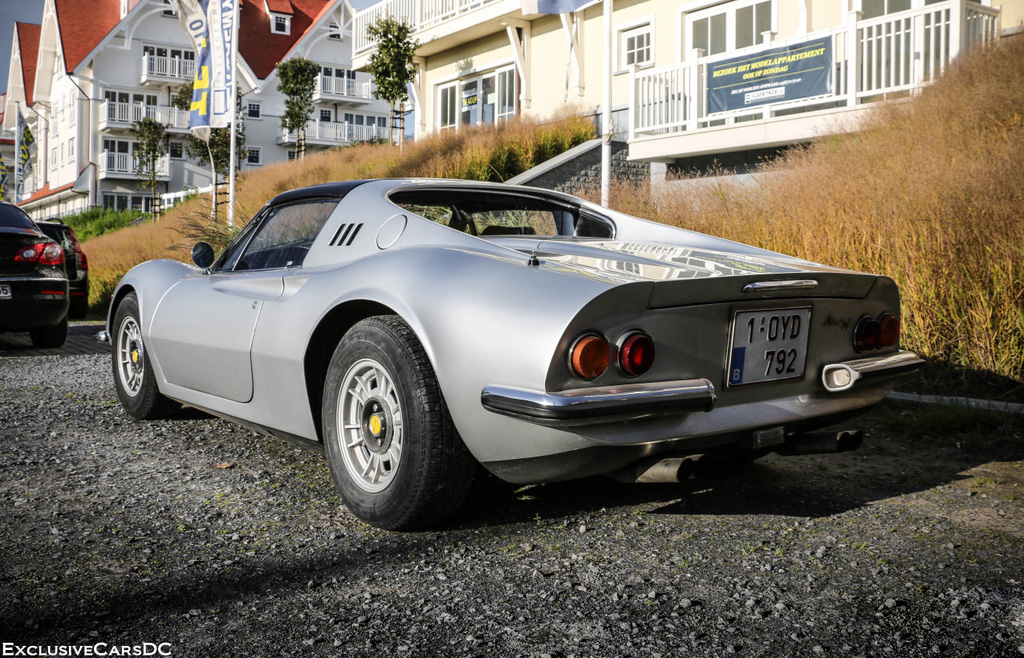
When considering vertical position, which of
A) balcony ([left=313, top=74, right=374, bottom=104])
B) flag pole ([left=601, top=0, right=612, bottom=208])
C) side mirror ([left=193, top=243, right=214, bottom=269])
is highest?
balcony ([left=313, top=74, right=374, bottom=104])

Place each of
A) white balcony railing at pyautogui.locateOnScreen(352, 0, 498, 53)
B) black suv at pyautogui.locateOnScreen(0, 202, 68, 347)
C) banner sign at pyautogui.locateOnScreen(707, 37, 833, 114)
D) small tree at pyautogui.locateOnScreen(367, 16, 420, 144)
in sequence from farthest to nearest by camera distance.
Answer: small tree at pyautogui.locateOnScreen(367, 16, 420, 144)
white balcony railing at pyautogui.locateOnScreen(352, 0, 498, 53)
banner sign at pyautogui.locateOnScreen(707, 37, 833, 114)
black suv at pyautogui.locateOnScreen(0, 202, 68, 347)

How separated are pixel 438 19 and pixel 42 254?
1641 cm

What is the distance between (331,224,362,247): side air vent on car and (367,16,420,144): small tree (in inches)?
811

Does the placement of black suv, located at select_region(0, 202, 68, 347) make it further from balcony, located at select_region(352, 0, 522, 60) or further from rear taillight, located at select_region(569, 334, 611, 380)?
balcony, located at select_region(352, 0, 522, 60)

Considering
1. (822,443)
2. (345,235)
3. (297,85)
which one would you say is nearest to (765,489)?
(822,443)

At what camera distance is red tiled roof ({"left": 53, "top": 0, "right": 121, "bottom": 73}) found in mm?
43531

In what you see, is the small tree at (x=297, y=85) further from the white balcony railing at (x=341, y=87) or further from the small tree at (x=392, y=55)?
the small tree at (x=392, y=55)

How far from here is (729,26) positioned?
1625 centimetres

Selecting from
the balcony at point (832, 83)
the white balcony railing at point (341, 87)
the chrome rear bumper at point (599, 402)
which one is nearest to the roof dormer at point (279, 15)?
the white balcony railing at point (341, 87)

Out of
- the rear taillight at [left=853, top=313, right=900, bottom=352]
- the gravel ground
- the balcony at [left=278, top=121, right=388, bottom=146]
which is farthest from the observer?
the balcony at [left=278, top=121, right=388, bottom=146]

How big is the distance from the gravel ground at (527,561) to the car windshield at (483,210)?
1.17 meters

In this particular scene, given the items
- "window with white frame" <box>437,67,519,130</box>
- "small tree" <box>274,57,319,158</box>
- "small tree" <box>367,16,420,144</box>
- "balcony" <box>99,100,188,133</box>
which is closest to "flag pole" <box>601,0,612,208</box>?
"window with white frame" <box>437,67,519,130</box>

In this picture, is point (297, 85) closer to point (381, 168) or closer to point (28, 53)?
point (381, 168)

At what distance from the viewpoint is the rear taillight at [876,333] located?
3191mm
